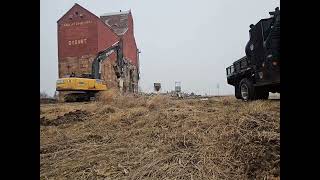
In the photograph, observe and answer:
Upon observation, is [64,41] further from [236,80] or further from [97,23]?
[236,80]

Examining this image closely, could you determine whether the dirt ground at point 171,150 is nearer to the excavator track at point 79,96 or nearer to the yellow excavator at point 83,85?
the yellow excavator at point 83,85

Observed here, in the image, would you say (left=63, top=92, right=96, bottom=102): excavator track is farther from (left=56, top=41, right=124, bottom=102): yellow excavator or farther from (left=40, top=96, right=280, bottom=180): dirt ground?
(left=40, top=96, right=280, bottom=180): dirt ground

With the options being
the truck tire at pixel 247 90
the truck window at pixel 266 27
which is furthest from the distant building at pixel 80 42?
the truck window at pixel 266 27

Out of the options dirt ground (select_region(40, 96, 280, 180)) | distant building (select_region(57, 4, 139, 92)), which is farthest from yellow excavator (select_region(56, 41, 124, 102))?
dirt ground (select_region(40, 96, 280, 180))

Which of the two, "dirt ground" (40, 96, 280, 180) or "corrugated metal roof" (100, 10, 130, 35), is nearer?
"dirt ground" (40, 96, 280, 180)

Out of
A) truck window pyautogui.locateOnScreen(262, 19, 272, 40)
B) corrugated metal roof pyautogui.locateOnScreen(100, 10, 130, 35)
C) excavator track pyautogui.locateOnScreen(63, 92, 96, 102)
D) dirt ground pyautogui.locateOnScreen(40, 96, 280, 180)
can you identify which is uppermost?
corrugated metal roof pyautogui.locateOnScreen(100, 10, 130, 35)

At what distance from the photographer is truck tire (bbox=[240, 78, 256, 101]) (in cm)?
902

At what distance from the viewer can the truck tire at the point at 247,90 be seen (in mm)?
9016

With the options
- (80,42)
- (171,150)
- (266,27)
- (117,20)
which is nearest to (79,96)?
(80,42)

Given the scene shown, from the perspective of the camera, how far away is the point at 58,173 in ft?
11.0
